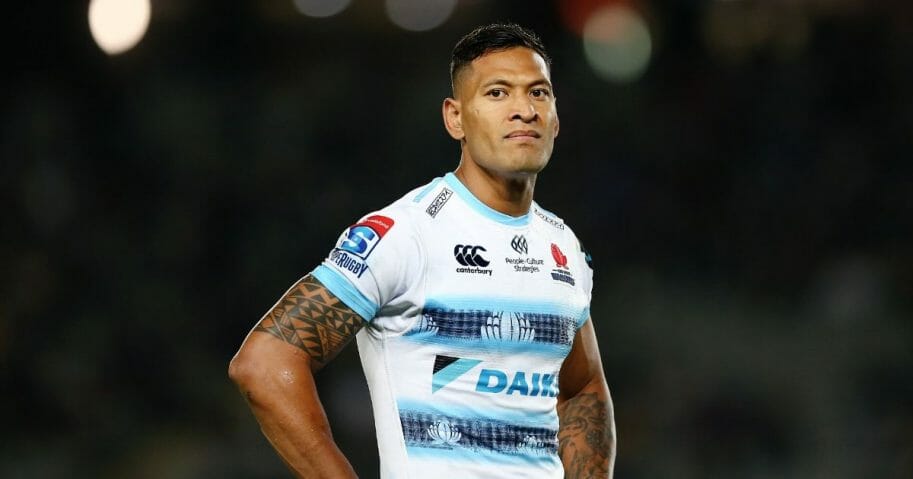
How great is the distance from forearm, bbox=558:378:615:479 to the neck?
0.74m

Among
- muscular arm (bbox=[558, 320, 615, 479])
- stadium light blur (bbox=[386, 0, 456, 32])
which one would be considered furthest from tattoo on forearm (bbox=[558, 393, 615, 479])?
stadium light blur (bbox=[386, 0, 456, 32])

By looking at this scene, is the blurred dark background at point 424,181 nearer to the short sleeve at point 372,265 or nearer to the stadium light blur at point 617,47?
the stadium light blur at point 617,47

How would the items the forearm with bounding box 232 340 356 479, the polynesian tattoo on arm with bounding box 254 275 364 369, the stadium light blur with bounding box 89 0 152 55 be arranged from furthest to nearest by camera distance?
the stadium light blur with bounding box 89 0 152 55 → the polynesian tattoo on arm with bounding box 254 275 364 369 → the forearm with bounding box 232 340 356 479

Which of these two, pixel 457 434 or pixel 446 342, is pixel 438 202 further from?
pixel 457 434

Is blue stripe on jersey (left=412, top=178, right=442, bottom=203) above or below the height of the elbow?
above

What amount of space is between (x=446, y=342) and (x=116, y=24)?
256 inches

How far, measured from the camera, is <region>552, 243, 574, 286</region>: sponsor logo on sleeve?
342cm

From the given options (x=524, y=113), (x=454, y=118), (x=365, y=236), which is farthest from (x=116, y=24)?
(x=365, y=236)

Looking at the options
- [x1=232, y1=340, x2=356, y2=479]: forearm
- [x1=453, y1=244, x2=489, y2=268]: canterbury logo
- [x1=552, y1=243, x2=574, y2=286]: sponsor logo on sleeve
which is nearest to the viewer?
[x1=232, y1=340, x2=356, y2=479]: forearm

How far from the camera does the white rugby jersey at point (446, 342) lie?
3.02m

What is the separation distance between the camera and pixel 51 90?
8.52 metres

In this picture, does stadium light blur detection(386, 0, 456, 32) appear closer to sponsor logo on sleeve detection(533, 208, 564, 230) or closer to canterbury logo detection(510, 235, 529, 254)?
sponsor logo on sleeve detection(533, 208, 564, 230)

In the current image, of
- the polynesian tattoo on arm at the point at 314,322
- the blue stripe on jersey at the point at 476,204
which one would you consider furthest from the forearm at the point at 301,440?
the blue stripe on jersey at the point at 476,204

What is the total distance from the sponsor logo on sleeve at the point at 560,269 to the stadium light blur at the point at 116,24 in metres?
6.09
